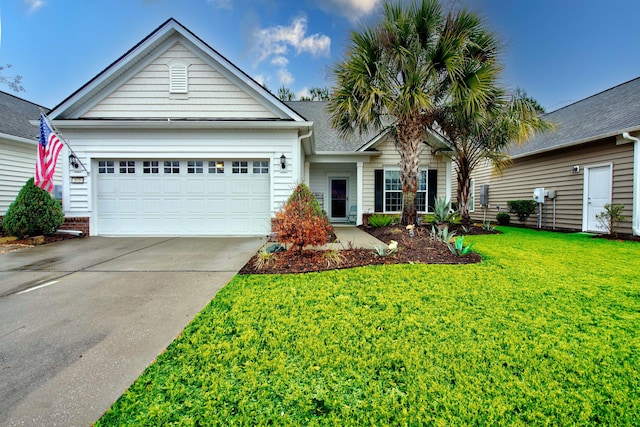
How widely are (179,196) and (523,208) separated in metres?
13.3

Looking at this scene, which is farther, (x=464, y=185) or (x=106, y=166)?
(x=464, y=185)

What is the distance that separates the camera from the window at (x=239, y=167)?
8945mm

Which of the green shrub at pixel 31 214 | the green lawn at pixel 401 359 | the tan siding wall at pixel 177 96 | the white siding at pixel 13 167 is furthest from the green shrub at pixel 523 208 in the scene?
the white siding at pixel 13 167

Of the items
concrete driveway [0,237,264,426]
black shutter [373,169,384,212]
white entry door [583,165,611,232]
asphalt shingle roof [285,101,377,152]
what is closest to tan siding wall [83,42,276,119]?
asphalt shingle roof [285,101,377,152]

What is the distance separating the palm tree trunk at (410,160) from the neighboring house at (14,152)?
12035 mm

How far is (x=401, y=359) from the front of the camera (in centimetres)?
227

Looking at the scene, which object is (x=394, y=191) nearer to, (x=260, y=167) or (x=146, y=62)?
(x=260, y=167)

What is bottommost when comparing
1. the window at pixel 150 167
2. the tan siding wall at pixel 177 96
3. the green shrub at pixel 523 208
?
the green shrub at pixel 523 208

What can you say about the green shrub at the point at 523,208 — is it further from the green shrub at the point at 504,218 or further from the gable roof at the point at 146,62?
the gable roof at the point at 146,62

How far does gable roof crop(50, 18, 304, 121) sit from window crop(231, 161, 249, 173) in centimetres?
180

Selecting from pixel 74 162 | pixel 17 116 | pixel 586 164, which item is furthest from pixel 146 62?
pixel 586 164

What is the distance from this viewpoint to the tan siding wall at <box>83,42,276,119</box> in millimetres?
8805

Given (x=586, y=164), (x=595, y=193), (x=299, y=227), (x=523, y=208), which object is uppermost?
(x=586, y=164)

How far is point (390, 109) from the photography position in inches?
297
